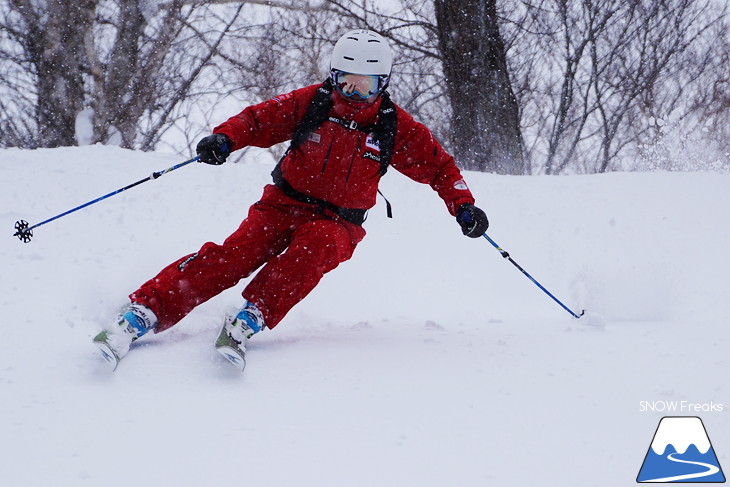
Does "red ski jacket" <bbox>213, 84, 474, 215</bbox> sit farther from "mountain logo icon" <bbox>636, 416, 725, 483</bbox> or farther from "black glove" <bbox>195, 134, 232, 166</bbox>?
"mountain logo icon" <bbox>636, 416, 725, 483</bbox>

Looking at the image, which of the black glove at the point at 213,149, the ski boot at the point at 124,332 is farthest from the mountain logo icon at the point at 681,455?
the black glove at the point at 213,149

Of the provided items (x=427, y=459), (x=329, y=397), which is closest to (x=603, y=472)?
(x=427, y=459)

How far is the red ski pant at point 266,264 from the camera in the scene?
3441 millimetres

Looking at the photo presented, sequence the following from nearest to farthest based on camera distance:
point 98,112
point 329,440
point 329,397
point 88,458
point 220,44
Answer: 1. point 88,458
2. point 329,440
3. point 329,397
4. point 98,112
5. point 220,44

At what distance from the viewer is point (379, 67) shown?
3.70 m

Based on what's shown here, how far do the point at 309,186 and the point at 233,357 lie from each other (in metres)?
1.08

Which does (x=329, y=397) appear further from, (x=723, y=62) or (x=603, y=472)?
(x=723, y=62)

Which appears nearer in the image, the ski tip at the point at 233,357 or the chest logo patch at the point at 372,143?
the ski tip at the point at 233,357

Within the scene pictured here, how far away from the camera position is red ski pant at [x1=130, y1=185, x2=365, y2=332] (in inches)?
135

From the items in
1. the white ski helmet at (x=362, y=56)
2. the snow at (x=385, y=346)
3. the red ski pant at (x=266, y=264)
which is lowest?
the snow at (x=385, y=346)

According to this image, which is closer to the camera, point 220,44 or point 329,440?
point 329,440

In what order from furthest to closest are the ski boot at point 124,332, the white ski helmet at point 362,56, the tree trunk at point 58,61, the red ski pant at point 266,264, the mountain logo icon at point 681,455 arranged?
the tree trunk at point 58,61 < the white ski helmet at point 362,56 < the red ski pant at point 266,264 < the ski boot at point 124,332 < the mountain logo icon at point 681,455

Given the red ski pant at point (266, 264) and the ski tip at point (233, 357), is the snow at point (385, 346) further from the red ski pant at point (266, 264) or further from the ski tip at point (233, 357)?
the red ski pant at point (266, 264)

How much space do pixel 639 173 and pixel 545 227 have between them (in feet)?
5.54
